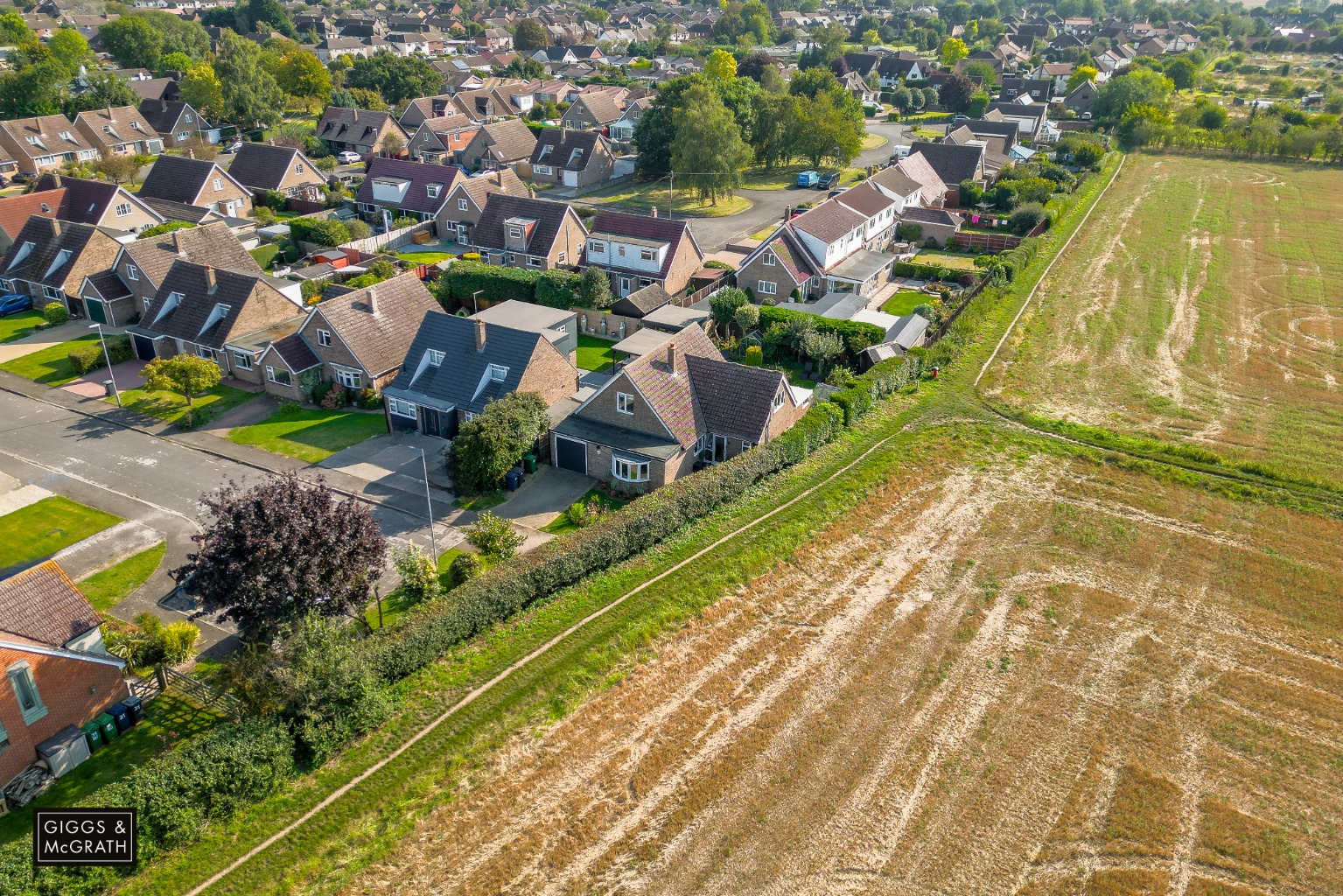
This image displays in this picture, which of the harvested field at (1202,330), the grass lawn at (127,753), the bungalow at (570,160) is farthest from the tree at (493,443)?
the bungalow at (570,160)

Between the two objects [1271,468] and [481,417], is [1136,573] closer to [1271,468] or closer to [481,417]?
[1271,468]

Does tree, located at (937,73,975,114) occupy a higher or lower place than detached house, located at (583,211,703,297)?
higher

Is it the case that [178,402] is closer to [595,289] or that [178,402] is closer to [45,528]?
[45,528]

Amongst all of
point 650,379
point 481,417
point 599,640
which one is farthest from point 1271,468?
point 481,417

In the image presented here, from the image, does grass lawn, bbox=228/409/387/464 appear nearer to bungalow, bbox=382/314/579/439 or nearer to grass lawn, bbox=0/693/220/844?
bungalow, bbox=382/314/579/439

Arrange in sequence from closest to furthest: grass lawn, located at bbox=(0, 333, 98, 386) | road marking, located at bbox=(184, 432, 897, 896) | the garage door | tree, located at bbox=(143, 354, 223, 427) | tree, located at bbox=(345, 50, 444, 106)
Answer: road marking, located at bbox=(184, 432, 897, 896)
the garage door
tree, located at bbox=(143, 354, 223, 427)
grass lawn, located at bbox=(0, 333, 98, 386)
tree, located at bbox=(345, 50, 444, 106)

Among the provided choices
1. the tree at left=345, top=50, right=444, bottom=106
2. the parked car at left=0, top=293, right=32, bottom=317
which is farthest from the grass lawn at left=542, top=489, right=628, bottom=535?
the tree at left=345, top=50, right=444, bottom=106
